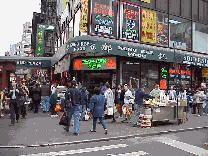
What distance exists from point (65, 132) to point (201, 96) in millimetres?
10478

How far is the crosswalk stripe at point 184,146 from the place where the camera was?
21.1ft

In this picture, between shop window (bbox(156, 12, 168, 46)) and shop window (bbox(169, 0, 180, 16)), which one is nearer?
shop window (bbox(156, 12, 168, 46))

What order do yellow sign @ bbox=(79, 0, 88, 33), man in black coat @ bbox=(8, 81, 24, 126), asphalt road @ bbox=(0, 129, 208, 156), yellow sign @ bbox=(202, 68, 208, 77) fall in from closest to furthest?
asphalt road @ bbox=(0, 129, 208, 156) → man in black coat @ bbox=(8, 81, 24, 126) → yellow sign @ bbox=(79, 0, 88, 33) → yellow sign @ bbox=(202, 68, 208, 77)

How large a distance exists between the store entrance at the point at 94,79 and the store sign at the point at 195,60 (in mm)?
7233

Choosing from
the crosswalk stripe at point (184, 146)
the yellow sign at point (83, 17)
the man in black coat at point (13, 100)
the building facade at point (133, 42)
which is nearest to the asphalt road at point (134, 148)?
the crosswalk stripe at point (184, 146)

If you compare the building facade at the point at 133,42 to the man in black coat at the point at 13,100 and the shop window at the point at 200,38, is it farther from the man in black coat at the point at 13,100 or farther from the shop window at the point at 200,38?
the man in black coat at the point at 13,100

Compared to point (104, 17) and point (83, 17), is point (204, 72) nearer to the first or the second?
point (104, 17)

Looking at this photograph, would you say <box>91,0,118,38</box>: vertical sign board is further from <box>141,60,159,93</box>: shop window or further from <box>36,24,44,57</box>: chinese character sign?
<box>36,24,44,57</box>: chinese character sign

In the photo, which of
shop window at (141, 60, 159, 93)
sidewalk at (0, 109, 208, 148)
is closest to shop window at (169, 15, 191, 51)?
shop window at (141, 60, 159, 93)

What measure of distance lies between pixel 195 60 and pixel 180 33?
114 inches

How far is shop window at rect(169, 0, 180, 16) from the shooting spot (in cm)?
2019

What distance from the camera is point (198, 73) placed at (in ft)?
74.1

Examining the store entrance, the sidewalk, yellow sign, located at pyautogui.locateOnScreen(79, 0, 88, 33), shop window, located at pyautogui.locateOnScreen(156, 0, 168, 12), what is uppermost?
shop window, located at pyautogui.locateOnScreen(156, 0, 168, 12)

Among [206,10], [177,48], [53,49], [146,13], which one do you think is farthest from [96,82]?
[53,49]
